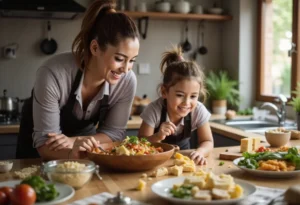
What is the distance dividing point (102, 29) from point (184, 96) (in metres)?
0.56

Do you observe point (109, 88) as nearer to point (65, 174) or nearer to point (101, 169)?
point (101, 169)

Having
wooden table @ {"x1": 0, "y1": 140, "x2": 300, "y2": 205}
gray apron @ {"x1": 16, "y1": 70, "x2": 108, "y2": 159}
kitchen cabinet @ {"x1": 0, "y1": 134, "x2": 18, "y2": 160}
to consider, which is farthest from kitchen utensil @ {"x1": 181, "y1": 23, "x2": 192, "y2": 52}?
wooden table @ {"x1": 0, "y1": 140, "x2": 300, "y2": 205}

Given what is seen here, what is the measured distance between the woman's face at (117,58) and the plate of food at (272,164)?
0.61 m

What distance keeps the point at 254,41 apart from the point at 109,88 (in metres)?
2.49

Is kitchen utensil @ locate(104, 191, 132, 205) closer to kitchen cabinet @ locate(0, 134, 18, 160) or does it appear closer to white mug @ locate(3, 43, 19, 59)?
kitchen cabinet @ locate(0, 134, 18, 160)

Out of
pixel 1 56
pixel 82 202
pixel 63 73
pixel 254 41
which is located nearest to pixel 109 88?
pixel 63 73

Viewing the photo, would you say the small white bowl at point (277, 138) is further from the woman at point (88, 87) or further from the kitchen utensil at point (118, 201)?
the kitchen utensil at point (118, 201)

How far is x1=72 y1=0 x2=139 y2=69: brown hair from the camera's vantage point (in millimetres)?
1762

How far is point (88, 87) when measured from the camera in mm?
1958

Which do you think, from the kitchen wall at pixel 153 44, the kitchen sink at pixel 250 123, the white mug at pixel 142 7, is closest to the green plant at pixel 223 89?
the kitchen wall at pixel 153 44

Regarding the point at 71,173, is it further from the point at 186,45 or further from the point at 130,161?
the point at 186,45

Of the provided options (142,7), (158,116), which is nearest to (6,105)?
(142,7)

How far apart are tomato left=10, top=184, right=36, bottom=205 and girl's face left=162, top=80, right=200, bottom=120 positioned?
3.68 feet

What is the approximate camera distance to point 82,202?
3.95 feet
